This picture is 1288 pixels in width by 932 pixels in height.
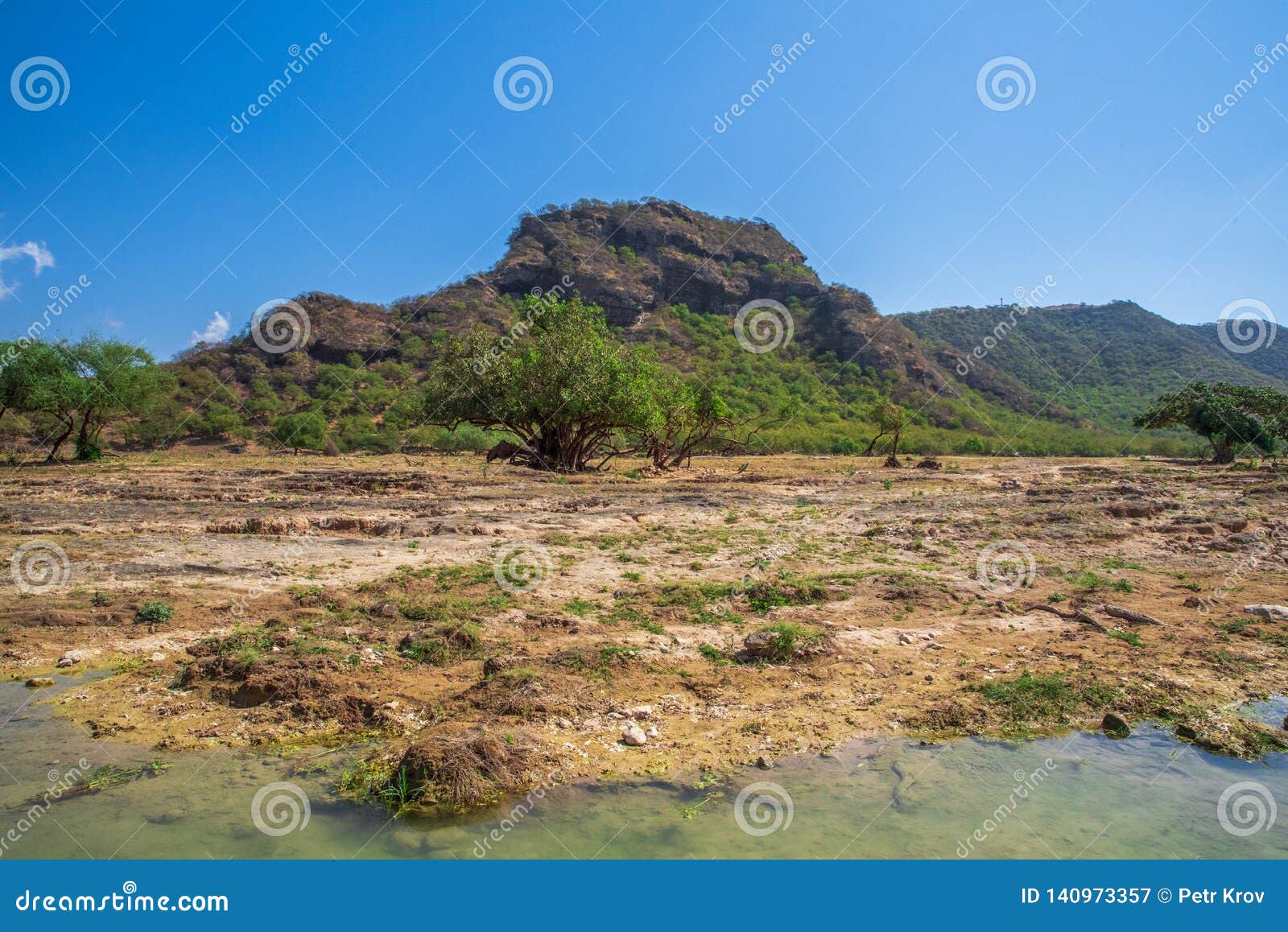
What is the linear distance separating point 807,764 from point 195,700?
4.97 metres

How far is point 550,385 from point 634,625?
1851cm

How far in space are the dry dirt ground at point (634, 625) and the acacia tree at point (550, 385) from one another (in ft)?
34.0

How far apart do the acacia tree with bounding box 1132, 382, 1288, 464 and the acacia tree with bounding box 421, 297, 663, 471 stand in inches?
1239

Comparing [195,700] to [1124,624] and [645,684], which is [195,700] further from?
[1124,624]

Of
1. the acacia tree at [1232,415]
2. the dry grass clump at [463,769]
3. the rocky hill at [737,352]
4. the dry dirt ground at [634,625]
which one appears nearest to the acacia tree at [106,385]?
the rocky hill at [737,352]

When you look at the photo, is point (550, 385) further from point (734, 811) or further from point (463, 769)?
point (734, 811)

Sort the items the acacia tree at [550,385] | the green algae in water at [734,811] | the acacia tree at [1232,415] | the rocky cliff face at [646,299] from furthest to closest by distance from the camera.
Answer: the rocky cliff face at [646,299]
the acacia tree at [1232,415]
the acacia tree at [550,385]
the green algae in water at [734,811]

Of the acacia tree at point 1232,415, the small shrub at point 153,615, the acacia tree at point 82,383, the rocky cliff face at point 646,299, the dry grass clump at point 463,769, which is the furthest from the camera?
the rocky cliff face at point 646,299

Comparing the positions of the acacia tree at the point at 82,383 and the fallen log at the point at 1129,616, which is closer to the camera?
the fallen log at the point at 1129,616

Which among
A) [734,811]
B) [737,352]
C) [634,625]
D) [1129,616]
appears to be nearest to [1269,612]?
[1129,616]

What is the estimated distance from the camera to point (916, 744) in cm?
558

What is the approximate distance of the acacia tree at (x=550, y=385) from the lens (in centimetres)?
2575

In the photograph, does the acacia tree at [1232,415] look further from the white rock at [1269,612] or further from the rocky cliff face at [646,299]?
the white rock at [1269,612]

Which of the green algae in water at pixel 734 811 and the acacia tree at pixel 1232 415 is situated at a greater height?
the acacia tree at pixel 1232 415
